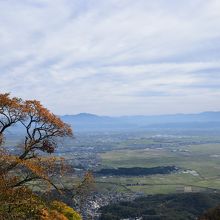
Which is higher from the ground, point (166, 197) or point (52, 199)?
point (52, 199)

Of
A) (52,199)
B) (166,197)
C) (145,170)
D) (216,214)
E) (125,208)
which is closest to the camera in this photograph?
(52,199)

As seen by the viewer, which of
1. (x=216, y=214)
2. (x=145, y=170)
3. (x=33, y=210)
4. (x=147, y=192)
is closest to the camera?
(x=33, y=210)

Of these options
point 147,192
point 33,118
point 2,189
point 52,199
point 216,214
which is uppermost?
point 33,118

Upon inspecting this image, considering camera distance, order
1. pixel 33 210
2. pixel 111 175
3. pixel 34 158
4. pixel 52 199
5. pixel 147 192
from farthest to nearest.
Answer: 1. pixel 111 175
2. pixel 147 192
3. pixel 52 199
4. pixel 34 158
5. pixel 33 210

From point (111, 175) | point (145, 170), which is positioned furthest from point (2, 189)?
point (145, 170)

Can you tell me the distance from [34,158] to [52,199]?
3526 millimetres

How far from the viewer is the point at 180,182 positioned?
546 feet

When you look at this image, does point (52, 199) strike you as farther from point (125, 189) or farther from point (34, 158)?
point (125, 189)

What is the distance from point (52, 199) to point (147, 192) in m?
120

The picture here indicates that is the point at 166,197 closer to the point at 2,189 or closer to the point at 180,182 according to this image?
the point at 180,182

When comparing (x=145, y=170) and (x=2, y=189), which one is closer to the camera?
(x=2, y=189)

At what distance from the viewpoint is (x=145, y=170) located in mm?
199750

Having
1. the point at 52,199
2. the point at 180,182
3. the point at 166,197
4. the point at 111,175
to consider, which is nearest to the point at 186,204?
the point at 166,197

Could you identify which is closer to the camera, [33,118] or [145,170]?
[33,118]
